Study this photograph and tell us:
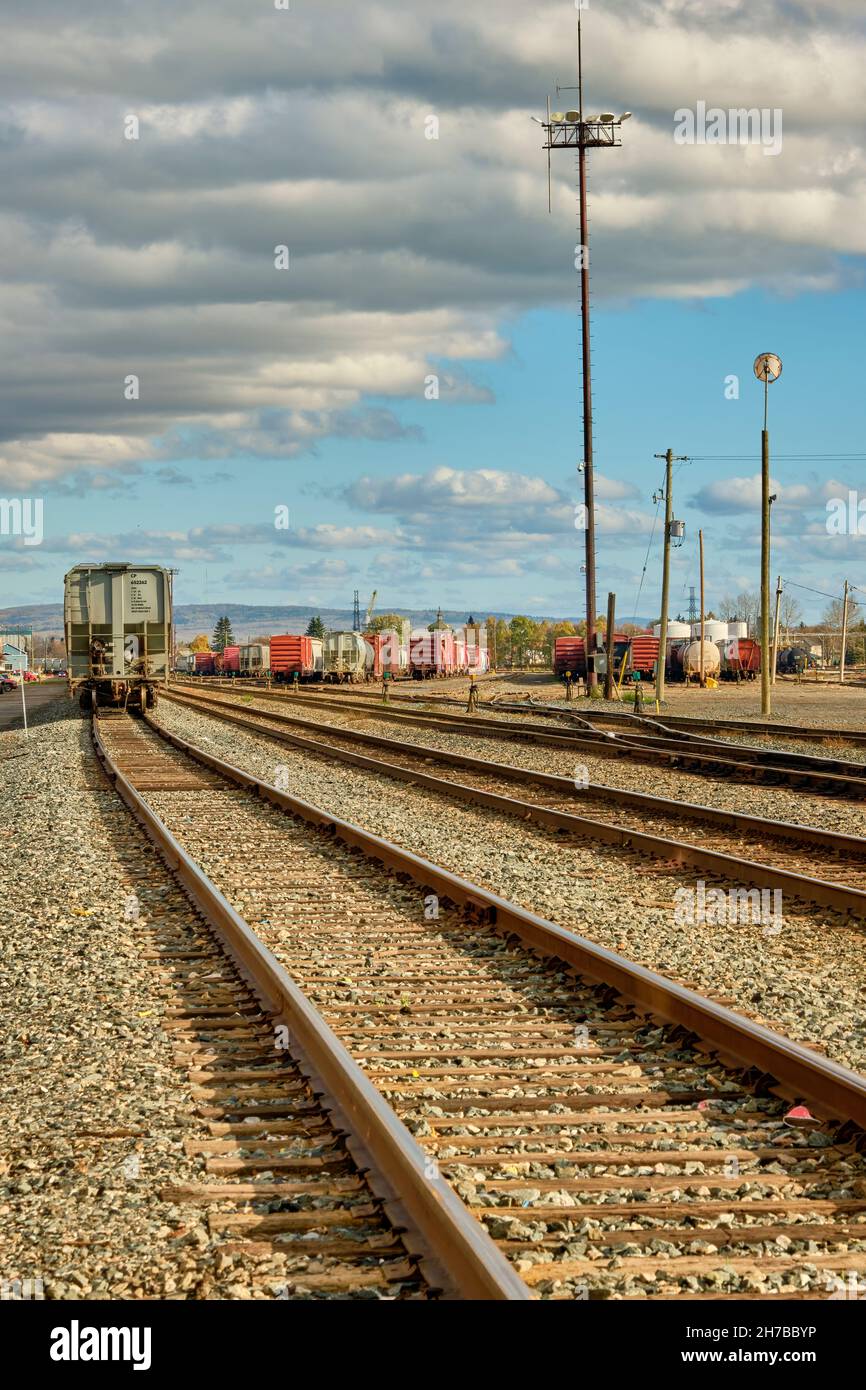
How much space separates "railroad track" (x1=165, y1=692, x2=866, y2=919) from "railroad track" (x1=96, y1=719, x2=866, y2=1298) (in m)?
2.47

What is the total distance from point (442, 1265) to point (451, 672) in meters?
98.1

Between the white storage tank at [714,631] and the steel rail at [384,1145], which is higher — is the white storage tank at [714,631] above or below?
above

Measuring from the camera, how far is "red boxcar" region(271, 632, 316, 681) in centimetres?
9156

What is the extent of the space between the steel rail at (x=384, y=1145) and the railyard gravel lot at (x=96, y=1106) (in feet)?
1.51

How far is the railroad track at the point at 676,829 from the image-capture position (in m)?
10.6

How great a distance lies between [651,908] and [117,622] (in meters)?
28.7

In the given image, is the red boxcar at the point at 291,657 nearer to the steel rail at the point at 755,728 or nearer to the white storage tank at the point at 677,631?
the white storage tank at the point at 677,631

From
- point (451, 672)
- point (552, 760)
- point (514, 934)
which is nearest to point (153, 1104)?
point (514, 934)

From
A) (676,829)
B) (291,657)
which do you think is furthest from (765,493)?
(291,657)

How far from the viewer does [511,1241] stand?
422 centimetres

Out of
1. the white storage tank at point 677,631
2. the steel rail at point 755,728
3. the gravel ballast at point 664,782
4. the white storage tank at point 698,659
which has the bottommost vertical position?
the gravel ballast at point 664,782

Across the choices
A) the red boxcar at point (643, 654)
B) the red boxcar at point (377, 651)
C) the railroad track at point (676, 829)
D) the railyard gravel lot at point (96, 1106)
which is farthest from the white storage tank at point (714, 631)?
the railyard gravel lot at point (96, 1106)
